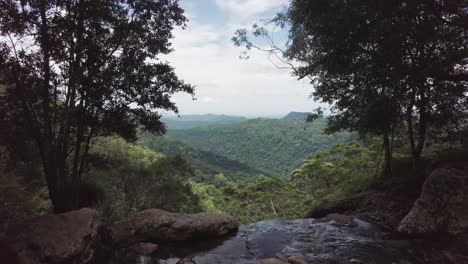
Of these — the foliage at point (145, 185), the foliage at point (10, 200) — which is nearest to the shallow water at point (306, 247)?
the foliage at point (10, 200)

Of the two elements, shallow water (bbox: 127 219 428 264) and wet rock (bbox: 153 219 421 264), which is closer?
wet rock (bbox: 153 219 421 264)

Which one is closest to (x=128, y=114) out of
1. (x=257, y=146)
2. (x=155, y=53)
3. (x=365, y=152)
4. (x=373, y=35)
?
(x=155, y=53)

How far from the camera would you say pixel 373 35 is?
952 cm

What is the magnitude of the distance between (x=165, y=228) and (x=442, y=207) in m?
7.72

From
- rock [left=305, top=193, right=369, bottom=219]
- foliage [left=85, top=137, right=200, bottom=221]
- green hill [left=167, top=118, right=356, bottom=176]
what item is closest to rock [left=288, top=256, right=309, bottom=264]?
rock [left=305, top=193, right=369, bottom=219]

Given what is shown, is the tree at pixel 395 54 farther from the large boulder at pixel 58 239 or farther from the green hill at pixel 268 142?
the green hill at pixel 268 142

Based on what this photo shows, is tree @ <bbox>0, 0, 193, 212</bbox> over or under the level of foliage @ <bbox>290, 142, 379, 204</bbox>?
over

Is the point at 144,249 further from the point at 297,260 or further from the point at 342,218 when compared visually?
the point at 342,218

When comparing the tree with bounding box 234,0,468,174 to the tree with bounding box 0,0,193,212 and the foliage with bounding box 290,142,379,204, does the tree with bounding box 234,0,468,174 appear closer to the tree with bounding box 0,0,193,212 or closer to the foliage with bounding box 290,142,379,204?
the tree with bounding box 0,0,193,212

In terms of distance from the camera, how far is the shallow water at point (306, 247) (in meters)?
7.82

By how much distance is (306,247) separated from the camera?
888 centimetres

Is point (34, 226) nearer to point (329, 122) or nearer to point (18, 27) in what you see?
point (18, 27)

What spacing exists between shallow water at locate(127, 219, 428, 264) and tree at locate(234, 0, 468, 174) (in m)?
3.49

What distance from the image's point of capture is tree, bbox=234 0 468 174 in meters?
8.51
